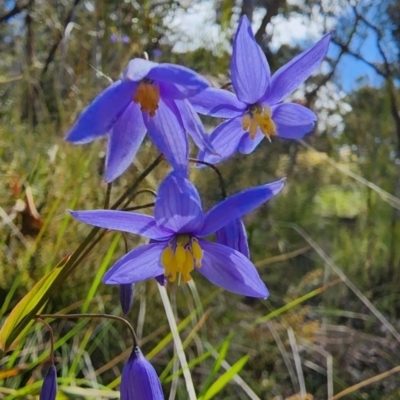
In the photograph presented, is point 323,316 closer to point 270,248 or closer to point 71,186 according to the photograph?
point 270,248

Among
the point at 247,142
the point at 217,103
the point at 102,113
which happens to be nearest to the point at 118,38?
the point at 247,142

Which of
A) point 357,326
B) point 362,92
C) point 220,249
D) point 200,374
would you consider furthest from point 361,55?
point 220,249

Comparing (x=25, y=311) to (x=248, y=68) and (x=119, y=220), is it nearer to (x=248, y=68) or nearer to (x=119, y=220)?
(x=119, y=220)

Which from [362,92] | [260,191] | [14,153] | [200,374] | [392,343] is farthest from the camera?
[362,92]

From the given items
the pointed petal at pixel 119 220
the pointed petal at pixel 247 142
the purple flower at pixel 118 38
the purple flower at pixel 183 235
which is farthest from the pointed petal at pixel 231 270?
the purple flower at pixel 118 38

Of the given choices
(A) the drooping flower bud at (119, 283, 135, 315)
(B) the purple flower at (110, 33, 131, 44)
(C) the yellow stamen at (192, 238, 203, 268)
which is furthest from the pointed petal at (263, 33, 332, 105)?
(B) the purple flower at (110, 33, 131, 44)
